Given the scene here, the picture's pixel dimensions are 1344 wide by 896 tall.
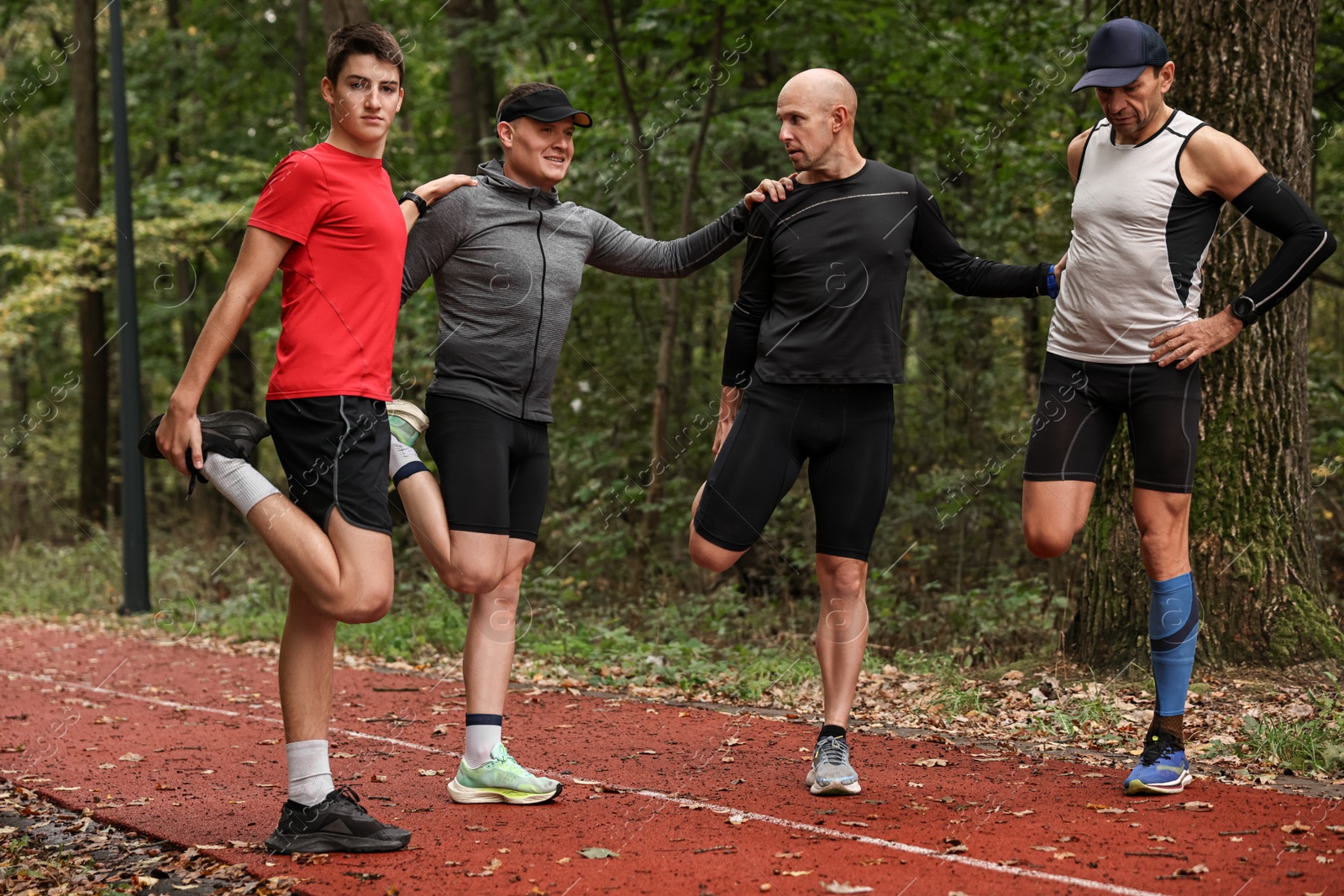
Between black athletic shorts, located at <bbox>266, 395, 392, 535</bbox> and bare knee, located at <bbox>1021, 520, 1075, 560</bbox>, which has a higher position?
black athletic shorts, located at <bbox>266, 395, 392, 535</bbox>

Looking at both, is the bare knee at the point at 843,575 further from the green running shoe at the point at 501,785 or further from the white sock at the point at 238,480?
the white sock at the point at 238,480

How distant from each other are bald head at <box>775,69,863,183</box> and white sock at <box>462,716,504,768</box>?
2415 mm

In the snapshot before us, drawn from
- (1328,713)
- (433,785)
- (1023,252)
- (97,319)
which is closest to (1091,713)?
(1328,713)

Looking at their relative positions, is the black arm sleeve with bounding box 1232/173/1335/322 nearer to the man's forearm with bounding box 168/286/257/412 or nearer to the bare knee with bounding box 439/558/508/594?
the bare knee with bounding box 439/558/508/594

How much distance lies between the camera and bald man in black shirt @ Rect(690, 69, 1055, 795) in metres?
4.62

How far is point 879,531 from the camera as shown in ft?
40.0

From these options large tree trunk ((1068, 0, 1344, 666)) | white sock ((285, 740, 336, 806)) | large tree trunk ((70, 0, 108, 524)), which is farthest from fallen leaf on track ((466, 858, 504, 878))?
large tree trunk ((70, 0, 108, 524))

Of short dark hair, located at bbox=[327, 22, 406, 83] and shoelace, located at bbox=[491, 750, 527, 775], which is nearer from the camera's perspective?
short dark hair, located at bbox=[327, 22, 406, 83]

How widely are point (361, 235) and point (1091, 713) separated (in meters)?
4.22

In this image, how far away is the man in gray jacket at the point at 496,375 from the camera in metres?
4.50

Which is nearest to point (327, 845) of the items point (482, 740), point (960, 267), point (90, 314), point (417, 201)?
point (482, 740)

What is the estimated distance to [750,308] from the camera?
493 cm

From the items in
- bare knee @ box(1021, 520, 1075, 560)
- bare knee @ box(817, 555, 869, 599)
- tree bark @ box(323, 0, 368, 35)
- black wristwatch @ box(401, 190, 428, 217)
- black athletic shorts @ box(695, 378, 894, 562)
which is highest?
tree bark @ box(323, 0, 368, 35)

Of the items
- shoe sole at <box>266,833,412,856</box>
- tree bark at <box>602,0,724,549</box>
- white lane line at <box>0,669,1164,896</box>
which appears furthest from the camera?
tree bark at <box>602,0,724,549</box>
